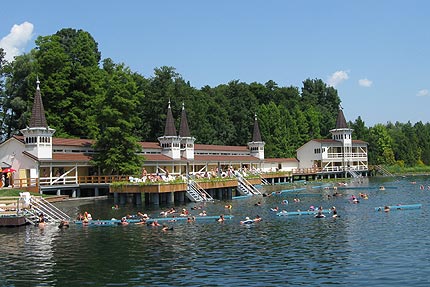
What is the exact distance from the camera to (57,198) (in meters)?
54.2

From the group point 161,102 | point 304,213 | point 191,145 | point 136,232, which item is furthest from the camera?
point 161,102

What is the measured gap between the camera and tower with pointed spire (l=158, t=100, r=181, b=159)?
7494cm

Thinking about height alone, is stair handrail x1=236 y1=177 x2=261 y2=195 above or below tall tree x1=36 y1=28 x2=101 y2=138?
below

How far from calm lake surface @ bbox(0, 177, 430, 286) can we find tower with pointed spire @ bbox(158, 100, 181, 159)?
36099 millimetres

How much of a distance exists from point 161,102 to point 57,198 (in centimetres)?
4167

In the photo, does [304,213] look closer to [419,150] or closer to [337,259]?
[337,259]

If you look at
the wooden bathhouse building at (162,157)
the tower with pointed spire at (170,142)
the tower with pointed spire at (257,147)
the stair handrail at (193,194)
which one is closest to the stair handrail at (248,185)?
the wooden bathhouse building at (162,157)

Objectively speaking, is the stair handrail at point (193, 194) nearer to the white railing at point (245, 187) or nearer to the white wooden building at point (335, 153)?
the white railing at point (245, 187)

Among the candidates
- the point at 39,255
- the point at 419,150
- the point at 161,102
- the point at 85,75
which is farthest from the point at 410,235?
the point at 419,150

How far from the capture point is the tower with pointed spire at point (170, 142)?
2950 inches

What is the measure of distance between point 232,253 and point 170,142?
50.5 meters

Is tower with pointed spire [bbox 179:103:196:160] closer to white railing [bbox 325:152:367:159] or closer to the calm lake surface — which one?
white railing [bbox 325:152:367:159]

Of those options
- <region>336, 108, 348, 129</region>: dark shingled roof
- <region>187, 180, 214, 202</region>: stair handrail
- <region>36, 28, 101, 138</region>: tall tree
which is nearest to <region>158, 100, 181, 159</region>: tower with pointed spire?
<region>36, 28, 101, 138</region>: tall tree

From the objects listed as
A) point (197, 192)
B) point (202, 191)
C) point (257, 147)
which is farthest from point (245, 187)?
point (257, 147)
